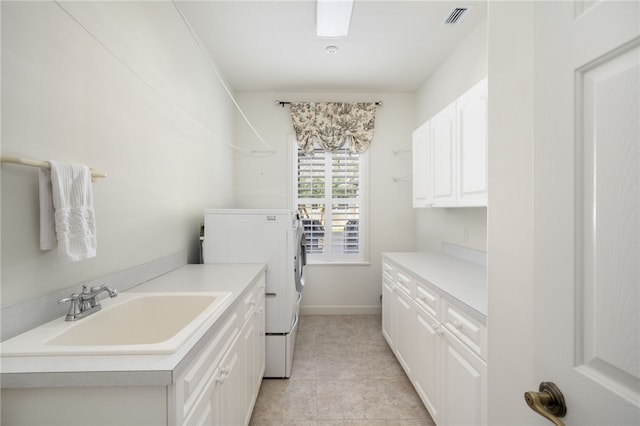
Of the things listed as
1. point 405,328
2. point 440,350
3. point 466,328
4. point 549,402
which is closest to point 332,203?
point 405,328

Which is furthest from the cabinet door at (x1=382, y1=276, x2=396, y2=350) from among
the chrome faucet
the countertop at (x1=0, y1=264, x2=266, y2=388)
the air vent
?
the air vent

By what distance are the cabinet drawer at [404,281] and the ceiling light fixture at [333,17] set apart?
194cm

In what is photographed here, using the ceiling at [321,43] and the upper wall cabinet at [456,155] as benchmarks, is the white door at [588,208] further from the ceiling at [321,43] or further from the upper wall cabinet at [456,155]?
the ceiling at [321,43]

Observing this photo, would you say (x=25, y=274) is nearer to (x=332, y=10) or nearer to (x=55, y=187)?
(x=55, y=187)

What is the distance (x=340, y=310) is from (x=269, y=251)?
178cm

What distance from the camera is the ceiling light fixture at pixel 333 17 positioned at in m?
1.98

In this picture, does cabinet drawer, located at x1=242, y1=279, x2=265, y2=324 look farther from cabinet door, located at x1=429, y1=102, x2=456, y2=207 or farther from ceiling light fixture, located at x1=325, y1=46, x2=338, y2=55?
ceiling light fixture, located at x1=325, y1=46, x2=338, y2=55

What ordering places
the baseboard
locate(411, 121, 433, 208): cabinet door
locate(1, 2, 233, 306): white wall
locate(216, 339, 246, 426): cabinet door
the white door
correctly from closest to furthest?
the white door → locate(1, 2, 233, 306): white wall → locate(216, 339, 246, 426): cabinet door → locate(411, 121, 433, 208): cabinet door → the baseboard

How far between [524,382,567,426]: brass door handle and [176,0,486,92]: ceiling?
7.85ft

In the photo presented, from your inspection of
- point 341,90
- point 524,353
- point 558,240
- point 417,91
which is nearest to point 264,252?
point 524,353

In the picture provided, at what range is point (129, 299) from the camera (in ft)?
4.37

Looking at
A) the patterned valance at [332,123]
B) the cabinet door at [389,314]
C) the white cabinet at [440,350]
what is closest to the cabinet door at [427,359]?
the white cabinet at [440,350]

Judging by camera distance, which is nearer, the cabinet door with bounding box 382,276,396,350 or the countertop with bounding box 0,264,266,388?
the countertop with bounding box 0,264,266,388

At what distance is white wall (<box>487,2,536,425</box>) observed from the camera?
73 cm
